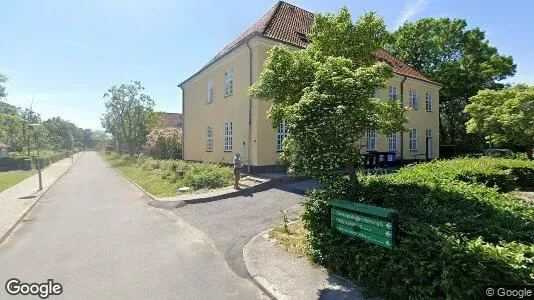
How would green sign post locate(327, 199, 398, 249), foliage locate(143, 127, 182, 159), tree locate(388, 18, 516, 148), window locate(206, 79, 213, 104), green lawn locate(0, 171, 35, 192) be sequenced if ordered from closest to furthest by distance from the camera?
green sign post locate(327, 199, 398, 249)
green lawn locate(0, 171, 35, 192)
window locate(206, 79, 213, 104)
foliage locate(143, 127, 182, 159)
tree locate(388, 18, 516, 148)

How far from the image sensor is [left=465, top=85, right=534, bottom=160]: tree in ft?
56.3

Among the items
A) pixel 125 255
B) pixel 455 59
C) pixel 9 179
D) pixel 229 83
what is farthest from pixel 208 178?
pixel 455 59

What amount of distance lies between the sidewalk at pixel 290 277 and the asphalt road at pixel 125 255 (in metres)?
0.29

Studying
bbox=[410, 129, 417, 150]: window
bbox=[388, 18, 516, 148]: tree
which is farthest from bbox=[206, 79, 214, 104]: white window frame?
bbox=[388, 18, 516, 148]: tree

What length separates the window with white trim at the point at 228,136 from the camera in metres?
21.1

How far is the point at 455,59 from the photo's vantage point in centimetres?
3691

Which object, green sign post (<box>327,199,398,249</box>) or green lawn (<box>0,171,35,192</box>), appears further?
green lawn (<box>0,171,35,192</box>)

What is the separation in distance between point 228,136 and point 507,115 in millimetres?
15853

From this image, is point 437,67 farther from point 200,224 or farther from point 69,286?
point 69,286

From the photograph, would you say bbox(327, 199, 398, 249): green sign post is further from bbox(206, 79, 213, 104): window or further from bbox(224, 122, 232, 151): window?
bbox(206, 79, 213, 104): window

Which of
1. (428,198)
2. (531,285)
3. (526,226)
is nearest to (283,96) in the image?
(428,198)

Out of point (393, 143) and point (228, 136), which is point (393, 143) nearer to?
point (393, 143)

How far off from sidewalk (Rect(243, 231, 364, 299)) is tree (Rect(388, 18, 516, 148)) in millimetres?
34043

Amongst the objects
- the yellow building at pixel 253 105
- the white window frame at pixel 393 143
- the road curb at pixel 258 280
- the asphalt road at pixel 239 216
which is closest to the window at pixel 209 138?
the yellow building at pixel 253 105
